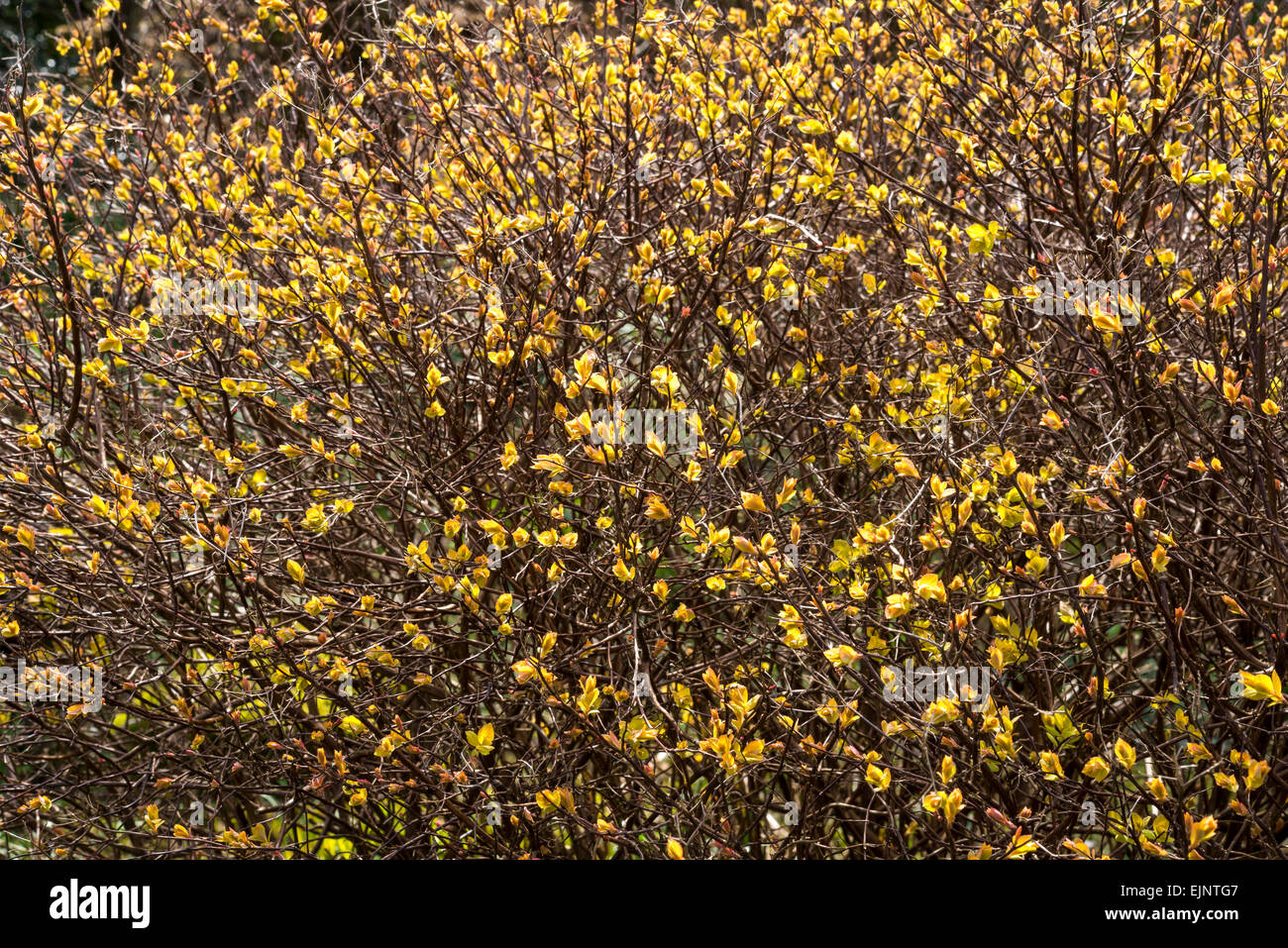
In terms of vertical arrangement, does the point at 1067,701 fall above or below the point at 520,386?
below

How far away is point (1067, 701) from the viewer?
3605mm

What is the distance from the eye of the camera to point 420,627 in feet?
11.9

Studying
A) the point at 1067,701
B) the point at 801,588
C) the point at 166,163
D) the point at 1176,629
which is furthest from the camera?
the point at 166,163

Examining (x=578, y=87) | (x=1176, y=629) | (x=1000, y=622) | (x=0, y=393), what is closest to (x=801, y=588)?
(x=1000, y=622)

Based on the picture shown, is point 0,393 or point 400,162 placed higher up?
point 400,162

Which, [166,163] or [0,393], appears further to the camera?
[166,163]

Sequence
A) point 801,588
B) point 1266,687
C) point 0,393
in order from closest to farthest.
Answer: point 1266,687 < point 801,588 < point 0,393

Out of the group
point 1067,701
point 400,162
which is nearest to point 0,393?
point 400,162

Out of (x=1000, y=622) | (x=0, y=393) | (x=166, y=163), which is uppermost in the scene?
(x=166, y=163)

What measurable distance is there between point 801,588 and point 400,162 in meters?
2.01

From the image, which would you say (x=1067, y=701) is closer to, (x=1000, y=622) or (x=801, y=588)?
(x=1000, y=622)

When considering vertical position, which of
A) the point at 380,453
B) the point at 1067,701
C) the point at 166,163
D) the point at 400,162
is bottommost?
the point at 1067,701

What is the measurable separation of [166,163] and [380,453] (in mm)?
1966

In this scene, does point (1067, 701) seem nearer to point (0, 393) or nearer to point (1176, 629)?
point (1176, 629)
